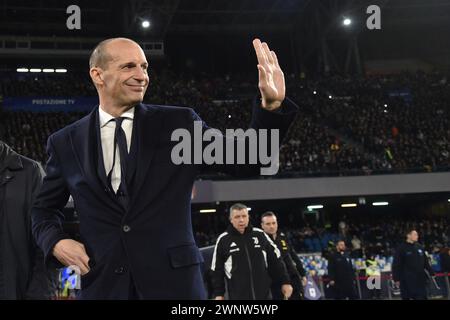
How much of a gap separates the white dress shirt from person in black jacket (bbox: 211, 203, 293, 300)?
4364 millimetres

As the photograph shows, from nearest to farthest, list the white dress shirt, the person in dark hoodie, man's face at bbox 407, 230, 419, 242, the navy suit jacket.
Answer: the navy suit jacket → the white dress shirt → the person in dark hoodie → man's face at bbox 407, 230, 419, 242

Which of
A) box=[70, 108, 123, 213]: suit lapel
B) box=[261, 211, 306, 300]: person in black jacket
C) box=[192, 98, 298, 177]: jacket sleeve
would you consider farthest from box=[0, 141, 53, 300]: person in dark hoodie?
box=[261, 211, 306, 300]: person in black jacket

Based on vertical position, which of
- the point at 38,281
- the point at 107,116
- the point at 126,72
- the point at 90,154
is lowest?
the point at 38,281

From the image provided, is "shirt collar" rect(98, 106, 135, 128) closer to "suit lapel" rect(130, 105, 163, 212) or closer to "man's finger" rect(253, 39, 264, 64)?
"suit lapel" rect(130, 105, 163, 212)

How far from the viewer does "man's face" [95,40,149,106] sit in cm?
213

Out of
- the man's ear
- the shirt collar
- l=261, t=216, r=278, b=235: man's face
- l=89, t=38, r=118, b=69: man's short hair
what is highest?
l=89, t=38, r=118, b=69: man's short hair

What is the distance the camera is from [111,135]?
7.06 ft

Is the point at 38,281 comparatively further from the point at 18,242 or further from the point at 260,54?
the point at 260,54

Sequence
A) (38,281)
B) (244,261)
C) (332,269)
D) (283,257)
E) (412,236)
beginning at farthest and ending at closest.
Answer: (332,269), (412,236), (283,257), (244,261), (38,281)

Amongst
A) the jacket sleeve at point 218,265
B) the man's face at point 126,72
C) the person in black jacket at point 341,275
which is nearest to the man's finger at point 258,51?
the man's face at point 126,72

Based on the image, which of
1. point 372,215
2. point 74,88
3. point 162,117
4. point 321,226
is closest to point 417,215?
point 372,215

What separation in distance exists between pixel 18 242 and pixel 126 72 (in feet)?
3.56

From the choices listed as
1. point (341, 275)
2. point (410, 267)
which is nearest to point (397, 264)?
point (410, 267)

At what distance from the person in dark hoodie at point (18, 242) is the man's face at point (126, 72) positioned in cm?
89
